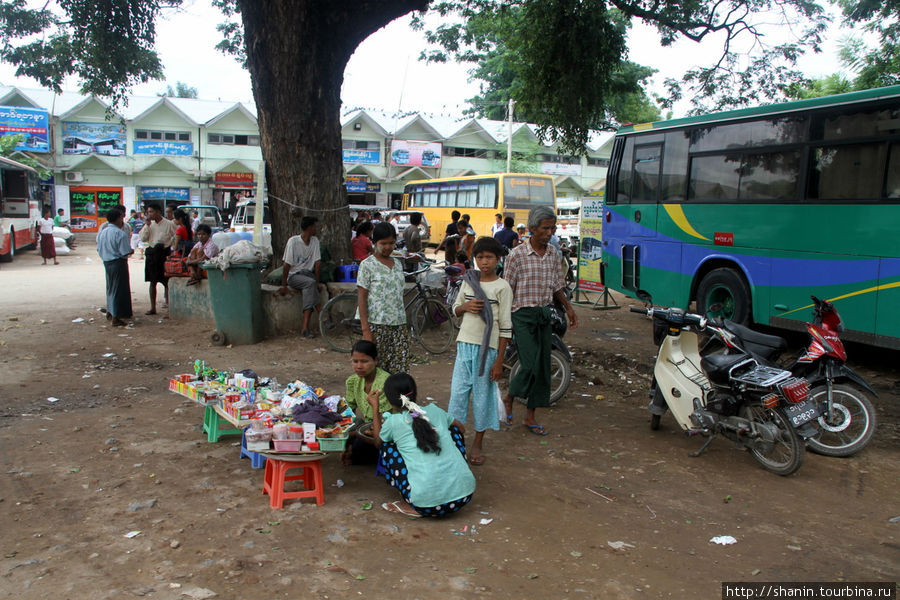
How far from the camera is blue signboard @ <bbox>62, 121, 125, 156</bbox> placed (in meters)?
33.3

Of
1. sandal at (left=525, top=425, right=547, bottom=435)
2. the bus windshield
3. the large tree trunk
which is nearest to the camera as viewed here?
sandal at (left=525, top=425, right=547, bottom=435)

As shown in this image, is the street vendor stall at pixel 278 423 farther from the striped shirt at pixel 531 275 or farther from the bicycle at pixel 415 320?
the bicycle at pixel 415 320

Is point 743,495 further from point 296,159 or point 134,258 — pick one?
point 134,258

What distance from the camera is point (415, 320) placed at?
27.5ft

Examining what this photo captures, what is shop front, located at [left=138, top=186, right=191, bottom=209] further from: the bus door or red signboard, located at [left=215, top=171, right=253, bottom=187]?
the bus door

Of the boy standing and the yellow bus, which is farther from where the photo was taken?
the yellow bus

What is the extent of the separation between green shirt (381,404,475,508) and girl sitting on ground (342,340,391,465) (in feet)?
1.59

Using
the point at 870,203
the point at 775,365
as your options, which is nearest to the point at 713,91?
the point at 870,203

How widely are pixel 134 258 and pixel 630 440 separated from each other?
22.6 metres


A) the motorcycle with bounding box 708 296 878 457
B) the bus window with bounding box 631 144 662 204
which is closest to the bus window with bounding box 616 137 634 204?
the bus window with bounding box 631 144 662 204

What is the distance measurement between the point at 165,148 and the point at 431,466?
35674mm

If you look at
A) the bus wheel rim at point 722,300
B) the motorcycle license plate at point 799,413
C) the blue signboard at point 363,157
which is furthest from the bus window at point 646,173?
the blue signboard at point 363,157

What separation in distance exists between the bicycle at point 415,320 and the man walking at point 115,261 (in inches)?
120

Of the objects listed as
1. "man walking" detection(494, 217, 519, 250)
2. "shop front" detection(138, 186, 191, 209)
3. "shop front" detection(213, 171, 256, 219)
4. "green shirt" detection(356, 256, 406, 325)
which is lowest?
"green shirt" detection(356, 256, 406, 325)
